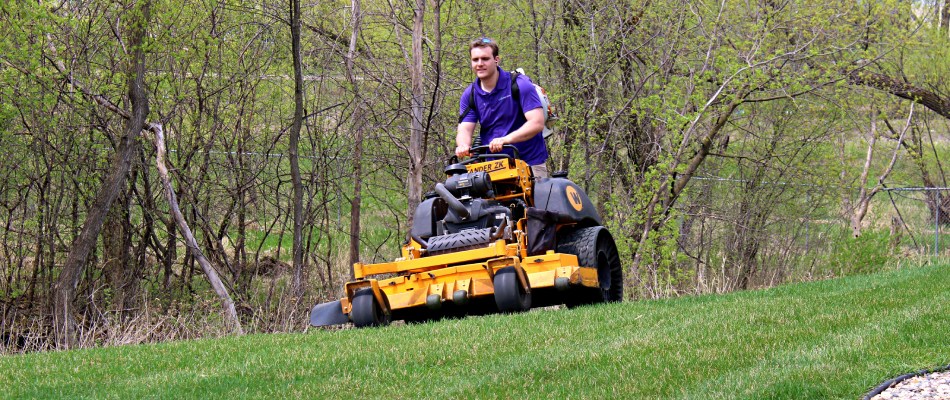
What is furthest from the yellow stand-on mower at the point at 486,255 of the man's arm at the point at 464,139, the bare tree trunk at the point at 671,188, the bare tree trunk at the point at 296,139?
the bare tree trunk at the point at 671,188

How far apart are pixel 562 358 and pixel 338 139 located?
30.5 feet

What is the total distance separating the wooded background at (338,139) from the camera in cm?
1270

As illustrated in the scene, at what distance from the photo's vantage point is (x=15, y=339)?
42.1 ft

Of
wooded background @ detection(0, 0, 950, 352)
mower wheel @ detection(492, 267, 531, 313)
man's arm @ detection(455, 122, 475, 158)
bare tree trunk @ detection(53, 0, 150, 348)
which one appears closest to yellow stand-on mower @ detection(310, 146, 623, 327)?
mower wheel @ detection(492, 267, 531, 313)

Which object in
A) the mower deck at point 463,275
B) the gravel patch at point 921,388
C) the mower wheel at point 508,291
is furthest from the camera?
the mower deck at point 463,275

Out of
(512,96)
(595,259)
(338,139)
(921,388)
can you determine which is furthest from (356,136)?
(921,388)

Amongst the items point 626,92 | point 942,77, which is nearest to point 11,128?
point 626,92

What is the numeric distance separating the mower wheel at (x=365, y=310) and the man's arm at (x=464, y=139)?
1.40 meters

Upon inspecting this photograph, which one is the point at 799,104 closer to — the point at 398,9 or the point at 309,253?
the point at 398,9

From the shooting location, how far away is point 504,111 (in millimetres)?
9438

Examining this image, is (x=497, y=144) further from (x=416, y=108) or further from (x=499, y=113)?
(x=416, y=108)

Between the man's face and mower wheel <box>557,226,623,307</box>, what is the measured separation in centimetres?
155

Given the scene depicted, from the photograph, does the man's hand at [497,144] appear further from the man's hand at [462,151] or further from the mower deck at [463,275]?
the mower deck at [463,275]

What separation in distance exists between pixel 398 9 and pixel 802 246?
25.7ft
